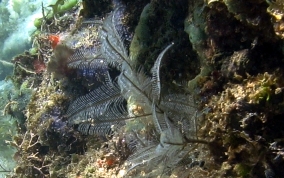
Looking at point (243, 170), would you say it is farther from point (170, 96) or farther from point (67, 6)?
point (67, 6)

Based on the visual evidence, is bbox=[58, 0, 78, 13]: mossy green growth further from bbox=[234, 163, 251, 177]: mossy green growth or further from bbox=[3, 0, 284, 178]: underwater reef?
bbox=[234, 163, 251, 177]: mossy green growth

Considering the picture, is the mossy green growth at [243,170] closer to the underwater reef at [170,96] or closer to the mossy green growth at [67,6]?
the underwater reef at [170,96]

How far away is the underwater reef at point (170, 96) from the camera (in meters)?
2.13

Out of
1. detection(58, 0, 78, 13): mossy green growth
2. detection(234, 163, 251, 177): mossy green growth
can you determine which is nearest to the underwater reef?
detection(234, 163, 251, 177): mossy green growth

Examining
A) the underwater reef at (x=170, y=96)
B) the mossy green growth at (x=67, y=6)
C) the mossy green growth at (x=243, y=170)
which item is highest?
the mossy green growth at (x=67, y=6)

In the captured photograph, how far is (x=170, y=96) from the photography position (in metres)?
2.88

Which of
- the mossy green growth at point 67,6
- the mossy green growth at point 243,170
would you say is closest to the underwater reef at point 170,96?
the mossy green growth at point 243,170

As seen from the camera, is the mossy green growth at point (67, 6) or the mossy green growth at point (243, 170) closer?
the mossy green growth at point (243, 170)

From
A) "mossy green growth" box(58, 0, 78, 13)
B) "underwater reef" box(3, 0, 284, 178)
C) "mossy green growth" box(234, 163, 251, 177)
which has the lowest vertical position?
"mossy green growth" box(234, 163, 251, 177)

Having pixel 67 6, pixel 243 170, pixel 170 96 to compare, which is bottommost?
pixel 243 170

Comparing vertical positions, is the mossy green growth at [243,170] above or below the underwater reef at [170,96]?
below

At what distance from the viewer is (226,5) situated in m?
2.42

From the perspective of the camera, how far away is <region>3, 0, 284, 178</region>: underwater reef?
2131 millimetres

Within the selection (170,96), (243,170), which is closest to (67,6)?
(170,96)
